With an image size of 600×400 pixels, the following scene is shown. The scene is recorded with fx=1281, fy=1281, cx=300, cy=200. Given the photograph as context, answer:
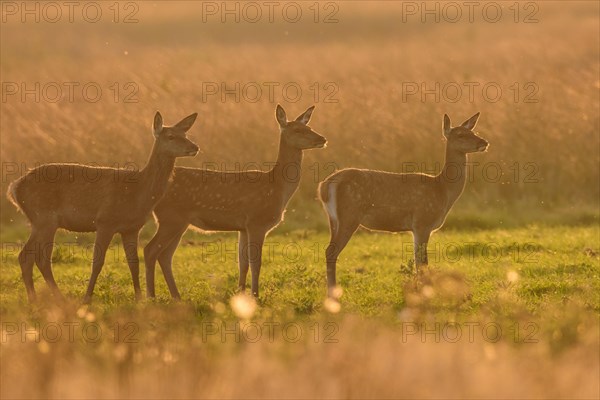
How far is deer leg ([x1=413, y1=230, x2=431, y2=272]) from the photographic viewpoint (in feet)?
48.5

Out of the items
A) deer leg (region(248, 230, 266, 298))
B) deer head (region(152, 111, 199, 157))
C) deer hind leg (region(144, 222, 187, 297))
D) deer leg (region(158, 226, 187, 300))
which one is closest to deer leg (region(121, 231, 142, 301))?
deer hind leg (region(144, 222, 187, 297))

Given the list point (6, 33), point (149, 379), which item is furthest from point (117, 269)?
point (6, 33)

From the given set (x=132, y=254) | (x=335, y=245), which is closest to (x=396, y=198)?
(x=335, y=245)

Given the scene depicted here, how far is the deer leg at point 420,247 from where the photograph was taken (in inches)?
582

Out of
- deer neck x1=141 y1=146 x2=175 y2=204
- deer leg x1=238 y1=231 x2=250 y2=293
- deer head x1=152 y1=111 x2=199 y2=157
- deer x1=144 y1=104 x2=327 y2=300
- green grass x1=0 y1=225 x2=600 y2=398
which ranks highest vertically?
deer head x1=152 y1=111 x2=199 y2=157

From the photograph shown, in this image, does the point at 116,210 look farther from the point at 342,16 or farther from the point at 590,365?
the point at 342,16

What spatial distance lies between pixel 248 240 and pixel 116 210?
1603mm

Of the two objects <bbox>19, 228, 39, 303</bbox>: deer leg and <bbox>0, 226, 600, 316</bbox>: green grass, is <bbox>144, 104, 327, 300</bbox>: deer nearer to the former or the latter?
<bbox>0, 226, 600, 316</bbox>: green grass

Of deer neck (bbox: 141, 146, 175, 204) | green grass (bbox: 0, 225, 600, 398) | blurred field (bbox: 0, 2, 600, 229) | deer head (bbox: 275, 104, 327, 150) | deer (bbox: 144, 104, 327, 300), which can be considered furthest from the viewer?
blurred field (bbox: 0, 2, 600, 229)

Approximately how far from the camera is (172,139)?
1369cm

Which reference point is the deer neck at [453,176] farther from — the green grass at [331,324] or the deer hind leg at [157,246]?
the deer hind leg at [157,246]

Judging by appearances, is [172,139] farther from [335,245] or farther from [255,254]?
[335,245]

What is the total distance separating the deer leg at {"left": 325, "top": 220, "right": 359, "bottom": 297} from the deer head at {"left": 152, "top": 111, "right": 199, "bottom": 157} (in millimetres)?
2086

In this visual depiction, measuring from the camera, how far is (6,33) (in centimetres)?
4675
